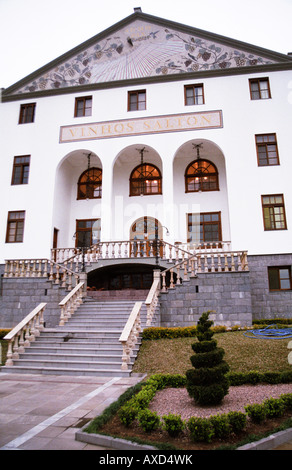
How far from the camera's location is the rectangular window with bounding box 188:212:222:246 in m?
20.5

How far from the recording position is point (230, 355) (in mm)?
9266

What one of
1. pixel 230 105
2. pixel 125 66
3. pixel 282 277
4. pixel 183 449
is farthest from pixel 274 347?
pixel 125 66

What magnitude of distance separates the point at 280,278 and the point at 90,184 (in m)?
13.3

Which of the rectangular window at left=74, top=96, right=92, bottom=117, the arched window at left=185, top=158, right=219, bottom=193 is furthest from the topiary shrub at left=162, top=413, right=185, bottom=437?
the rectangular window at left=74, top=96, right=92, bottom=117

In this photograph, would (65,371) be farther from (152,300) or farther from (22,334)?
(152,300)

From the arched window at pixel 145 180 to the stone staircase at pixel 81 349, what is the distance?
10.2 m

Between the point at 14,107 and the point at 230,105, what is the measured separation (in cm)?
1404

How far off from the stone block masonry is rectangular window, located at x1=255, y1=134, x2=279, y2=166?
7.47 m

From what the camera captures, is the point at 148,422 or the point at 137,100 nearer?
the point at 148,422

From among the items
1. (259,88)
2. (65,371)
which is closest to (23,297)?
(65,371)

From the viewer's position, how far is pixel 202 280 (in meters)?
14.7

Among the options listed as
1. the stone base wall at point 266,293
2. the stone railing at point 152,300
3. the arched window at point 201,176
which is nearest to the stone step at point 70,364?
the stone railing at point 152,300

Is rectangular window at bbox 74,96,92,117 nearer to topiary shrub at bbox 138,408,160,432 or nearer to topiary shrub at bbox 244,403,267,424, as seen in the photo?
topiary shrub at bbox 138,408,160,432

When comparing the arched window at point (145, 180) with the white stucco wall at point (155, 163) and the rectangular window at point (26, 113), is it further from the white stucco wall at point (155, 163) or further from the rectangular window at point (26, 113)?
the rectangular window at point (26, 113)
